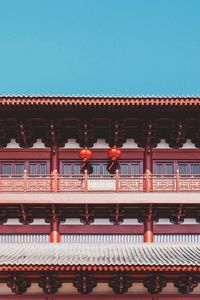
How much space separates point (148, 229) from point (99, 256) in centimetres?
308

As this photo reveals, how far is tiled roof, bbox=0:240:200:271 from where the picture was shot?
16281 millimetres

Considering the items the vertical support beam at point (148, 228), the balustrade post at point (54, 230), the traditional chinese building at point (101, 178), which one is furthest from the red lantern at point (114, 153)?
the balustrade post at point (54, 230)

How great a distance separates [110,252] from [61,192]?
2864mm

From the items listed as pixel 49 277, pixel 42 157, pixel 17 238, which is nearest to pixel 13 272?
pixel 49 277

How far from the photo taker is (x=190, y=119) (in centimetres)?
2030

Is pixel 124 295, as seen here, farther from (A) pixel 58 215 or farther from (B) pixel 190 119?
(B) pixel 190 119

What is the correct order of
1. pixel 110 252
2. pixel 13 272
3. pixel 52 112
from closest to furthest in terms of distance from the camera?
1. pixel 13 272
2. pixel 110 252
3. pixel 52 112

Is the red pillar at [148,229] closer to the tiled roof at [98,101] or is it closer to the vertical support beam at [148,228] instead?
the vertical support beam at [148,228]

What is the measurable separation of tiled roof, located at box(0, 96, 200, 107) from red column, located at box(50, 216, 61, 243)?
4323 mm

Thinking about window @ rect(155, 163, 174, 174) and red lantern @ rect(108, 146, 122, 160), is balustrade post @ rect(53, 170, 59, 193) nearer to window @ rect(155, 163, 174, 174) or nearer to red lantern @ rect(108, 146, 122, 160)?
red lantern @ rect(108, 146, 122, 160)

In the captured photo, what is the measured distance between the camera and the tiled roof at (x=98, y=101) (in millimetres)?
19312

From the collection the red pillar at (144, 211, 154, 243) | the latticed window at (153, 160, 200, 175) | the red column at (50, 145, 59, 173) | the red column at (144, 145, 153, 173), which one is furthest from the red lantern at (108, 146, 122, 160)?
the red pillar at (144, 211, 154, 243)

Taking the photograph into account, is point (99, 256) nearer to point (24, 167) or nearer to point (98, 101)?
point (24, 167)

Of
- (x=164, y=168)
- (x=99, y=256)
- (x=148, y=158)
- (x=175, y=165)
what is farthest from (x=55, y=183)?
(x=175, y=165)
